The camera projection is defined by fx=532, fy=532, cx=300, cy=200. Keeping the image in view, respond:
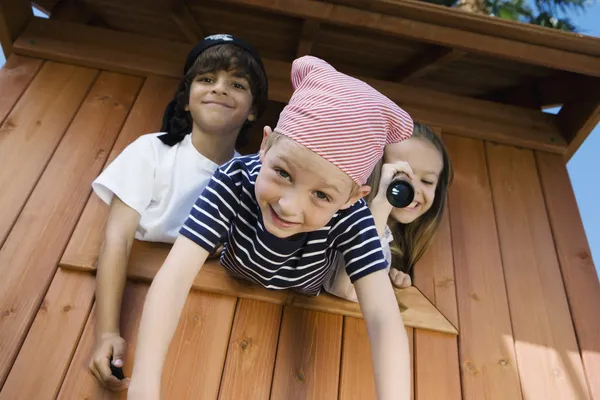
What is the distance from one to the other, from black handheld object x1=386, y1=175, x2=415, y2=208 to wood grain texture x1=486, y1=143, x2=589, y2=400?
61cm

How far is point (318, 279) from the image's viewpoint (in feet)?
A: 4.85

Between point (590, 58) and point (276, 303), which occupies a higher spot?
point (590, 58)

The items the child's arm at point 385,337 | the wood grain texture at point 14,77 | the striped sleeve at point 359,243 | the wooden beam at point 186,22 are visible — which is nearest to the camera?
the child's arm at point 385,337

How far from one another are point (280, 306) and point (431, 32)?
1.05m

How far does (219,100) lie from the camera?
1.71m

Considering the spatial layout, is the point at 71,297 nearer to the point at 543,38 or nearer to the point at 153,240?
the point at 153,240

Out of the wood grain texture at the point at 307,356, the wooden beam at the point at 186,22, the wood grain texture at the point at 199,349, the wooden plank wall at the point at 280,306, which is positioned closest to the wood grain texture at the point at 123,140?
the wooden plank wall at the point at 280,306

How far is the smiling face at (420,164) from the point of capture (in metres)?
1.66

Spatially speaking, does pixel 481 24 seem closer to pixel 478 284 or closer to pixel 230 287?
pixel 478 284

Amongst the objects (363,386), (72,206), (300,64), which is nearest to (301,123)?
(300,64)

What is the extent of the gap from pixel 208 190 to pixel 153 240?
41cm

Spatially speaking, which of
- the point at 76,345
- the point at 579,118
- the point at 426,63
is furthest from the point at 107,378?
the point at 579,118

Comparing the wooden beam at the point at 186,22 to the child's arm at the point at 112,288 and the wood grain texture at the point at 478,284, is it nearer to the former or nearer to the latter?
the child's arm at the point at 112,288

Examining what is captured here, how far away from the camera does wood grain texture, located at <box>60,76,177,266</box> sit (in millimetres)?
1581
